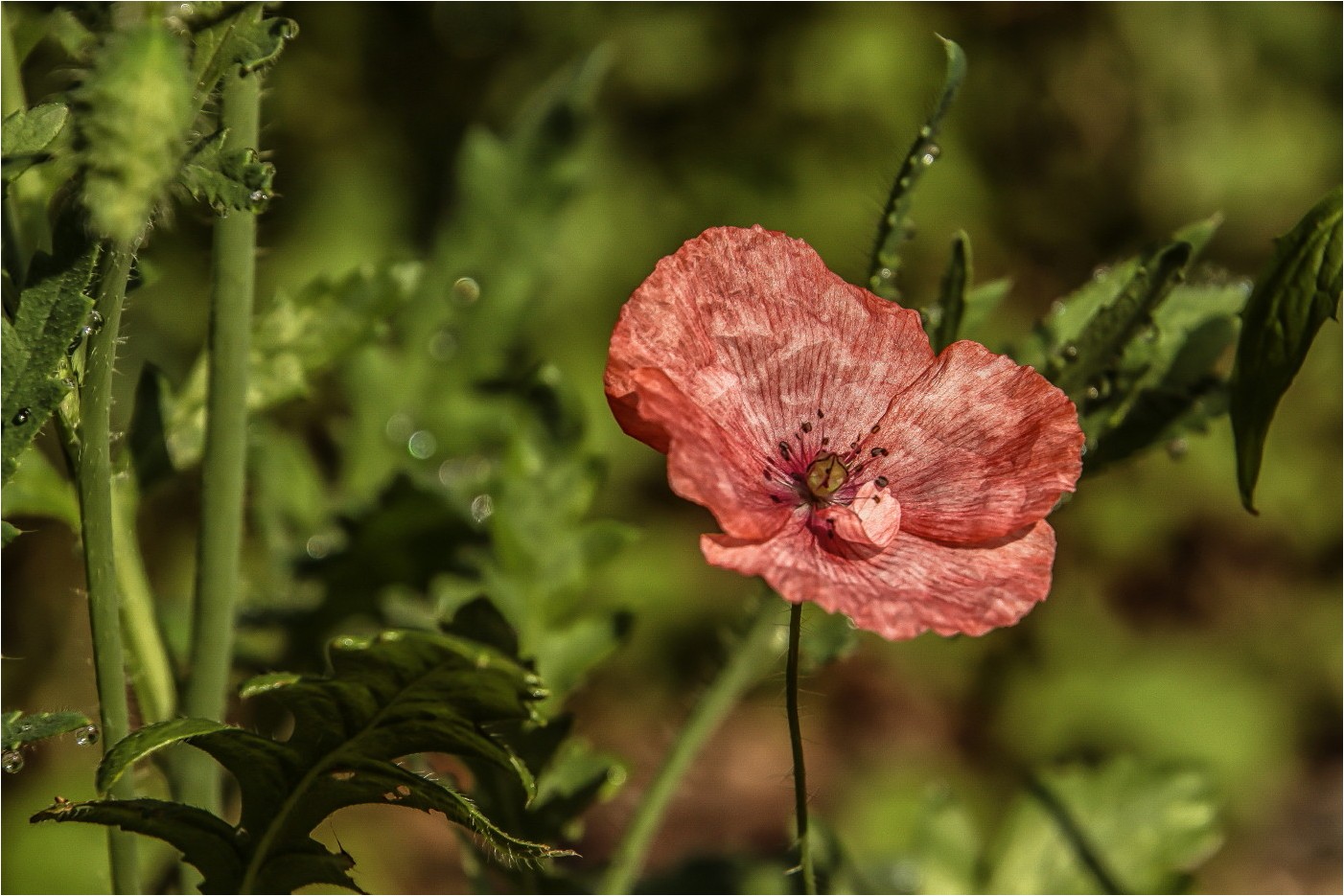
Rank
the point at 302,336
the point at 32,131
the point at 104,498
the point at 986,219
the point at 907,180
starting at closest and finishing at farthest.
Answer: the point at 32,131 < the point at 104,498 < the point at 907,180 < the point at 302,336 < the point at 986,219

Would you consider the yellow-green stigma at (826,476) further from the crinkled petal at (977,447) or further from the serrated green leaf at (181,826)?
the serrated green leaf at (181,826)

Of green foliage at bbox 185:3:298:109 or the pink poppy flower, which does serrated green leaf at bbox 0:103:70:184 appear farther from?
the pink poppy flower

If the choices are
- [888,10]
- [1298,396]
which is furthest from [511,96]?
[1298,396]

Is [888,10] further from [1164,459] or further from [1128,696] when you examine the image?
[1128,696]

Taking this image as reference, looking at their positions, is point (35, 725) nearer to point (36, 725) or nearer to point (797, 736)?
point (36, 725)

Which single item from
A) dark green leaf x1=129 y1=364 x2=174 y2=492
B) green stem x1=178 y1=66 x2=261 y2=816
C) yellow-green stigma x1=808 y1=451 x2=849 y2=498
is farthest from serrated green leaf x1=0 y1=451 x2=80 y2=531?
yellow-green stigma x1=808 y1=451 x2=849 y2=498

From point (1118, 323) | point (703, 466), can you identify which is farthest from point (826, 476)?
point (1118, 323)
